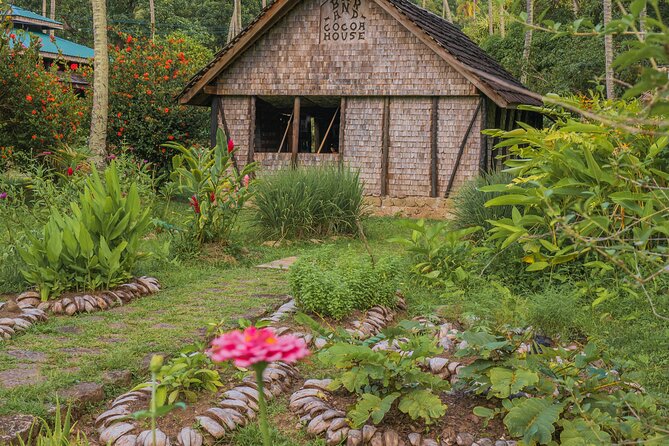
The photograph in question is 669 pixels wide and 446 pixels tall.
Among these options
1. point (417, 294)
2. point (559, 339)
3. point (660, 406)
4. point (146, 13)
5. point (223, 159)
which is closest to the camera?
point (660, 406)

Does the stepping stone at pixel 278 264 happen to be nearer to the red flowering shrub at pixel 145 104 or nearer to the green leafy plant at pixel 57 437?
the green leafy plant at pixel 57 437

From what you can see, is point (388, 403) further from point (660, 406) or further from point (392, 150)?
point (392, 150)

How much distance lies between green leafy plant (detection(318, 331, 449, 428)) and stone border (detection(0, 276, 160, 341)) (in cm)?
269

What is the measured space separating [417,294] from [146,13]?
3790 cm

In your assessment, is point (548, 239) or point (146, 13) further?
point (146, 13)

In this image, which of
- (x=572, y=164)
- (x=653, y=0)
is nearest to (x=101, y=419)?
(x=653, y=0)

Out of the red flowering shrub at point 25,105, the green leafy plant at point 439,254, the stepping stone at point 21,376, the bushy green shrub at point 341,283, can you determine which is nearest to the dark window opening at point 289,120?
the red flowering shrub at point 25,105

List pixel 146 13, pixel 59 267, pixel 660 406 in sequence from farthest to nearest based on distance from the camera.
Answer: pixel 146 13
pixel 59 267
pixel 660 406

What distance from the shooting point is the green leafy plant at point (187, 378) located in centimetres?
398

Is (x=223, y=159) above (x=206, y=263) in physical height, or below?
above

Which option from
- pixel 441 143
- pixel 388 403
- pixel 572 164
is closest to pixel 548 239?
pixel 572 164

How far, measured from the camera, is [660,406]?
13.8 ft

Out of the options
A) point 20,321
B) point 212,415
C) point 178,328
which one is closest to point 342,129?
point 178,328

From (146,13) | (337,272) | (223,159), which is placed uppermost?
(146,13)
